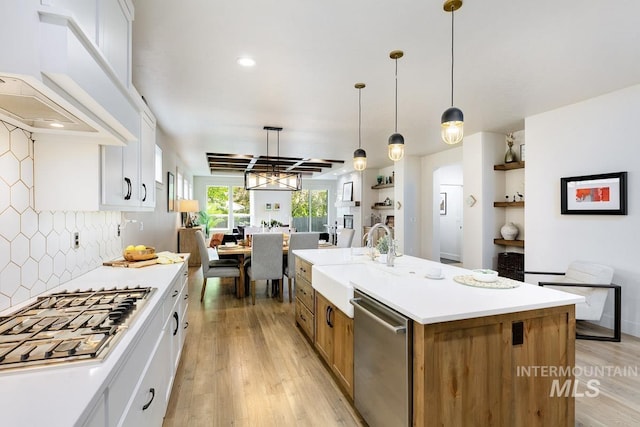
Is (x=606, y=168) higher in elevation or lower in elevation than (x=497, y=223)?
higher

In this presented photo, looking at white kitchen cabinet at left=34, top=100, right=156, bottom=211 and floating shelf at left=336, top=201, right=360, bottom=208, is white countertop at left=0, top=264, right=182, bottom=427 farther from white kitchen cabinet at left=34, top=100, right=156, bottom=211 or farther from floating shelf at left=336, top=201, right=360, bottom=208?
floating shelf at left=336, top=201, right=360, bottom=208

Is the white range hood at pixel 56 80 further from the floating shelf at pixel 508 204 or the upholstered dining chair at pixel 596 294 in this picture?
the floating shelf at pixel 508 204

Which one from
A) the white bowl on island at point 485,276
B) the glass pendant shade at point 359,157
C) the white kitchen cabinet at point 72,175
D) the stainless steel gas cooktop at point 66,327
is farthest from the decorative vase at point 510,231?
the white kitchen cabinet at point 72,175

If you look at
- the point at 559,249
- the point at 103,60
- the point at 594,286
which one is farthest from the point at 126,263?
the point at 559,249

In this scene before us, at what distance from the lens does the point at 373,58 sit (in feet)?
8.46

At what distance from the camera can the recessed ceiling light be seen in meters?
2.59

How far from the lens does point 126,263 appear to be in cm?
237

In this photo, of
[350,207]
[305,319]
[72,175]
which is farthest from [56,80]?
[350,207]

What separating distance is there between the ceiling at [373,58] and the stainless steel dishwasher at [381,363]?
1839mm

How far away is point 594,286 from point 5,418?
4.11 m

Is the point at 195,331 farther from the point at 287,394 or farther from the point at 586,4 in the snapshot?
the point at 586,4

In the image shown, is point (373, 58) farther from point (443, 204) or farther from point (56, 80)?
point (443, 204)

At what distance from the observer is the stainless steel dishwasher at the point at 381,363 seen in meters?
1.40

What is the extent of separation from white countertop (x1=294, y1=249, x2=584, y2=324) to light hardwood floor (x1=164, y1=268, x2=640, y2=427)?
27.1 inches
